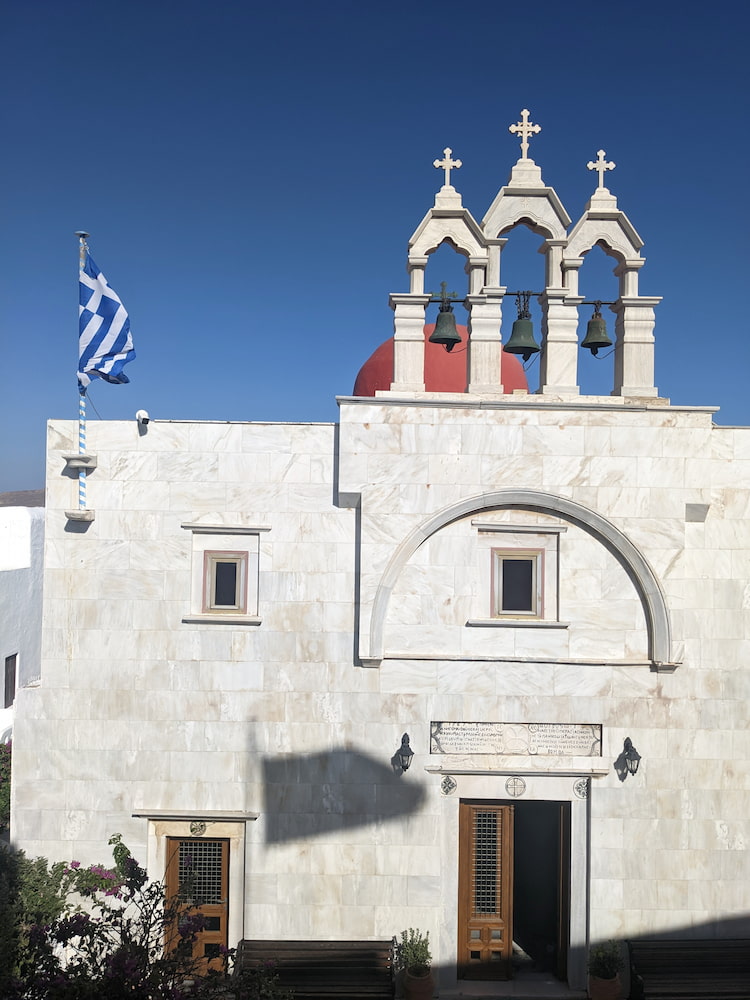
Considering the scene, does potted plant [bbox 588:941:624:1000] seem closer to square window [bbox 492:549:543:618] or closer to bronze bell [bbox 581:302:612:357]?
square window [bbox 492:549:543:618]

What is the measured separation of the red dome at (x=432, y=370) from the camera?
16.4 meters

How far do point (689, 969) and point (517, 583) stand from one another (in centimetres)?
590

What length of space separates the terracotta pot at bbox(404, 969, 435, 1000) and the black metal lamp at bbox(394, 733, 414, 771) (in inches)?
110

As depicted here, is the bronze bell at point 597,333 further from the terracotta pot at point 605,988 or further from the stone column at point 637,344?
the terracotta pot at point 605,988

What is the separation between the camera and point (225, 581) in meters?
10.8

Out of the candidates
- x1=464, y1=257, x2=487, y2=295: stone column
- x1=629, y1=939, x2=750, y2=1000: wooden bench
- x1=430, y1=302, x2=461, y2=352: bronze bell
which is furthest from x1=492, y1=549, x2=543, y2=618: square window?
x1=629, y1=939, x2=750, y2=1000: wooden bench

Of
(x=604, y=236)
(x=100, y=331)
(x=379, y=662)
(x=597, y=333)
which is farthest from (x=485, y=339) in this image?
(x=100, y=331)

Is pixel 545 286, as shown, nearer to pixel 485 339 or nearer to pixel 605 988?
pixel 485 339

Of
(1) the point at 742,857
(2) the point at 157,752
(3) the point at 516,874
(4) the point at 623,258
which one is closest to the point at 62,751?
(2) the point at 157,752

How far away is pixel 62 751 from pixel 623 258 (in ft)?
37.3

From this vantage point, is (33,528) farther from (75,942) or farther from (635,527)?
(635,527)

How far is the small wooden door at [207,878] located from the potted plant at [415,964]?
2.64 m

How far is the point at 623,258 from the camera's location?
10.9 m

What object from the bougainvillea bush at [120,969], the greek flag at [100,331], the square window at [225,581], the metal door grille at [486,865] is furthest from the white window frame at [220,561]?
the metal door grille at [486,865]
